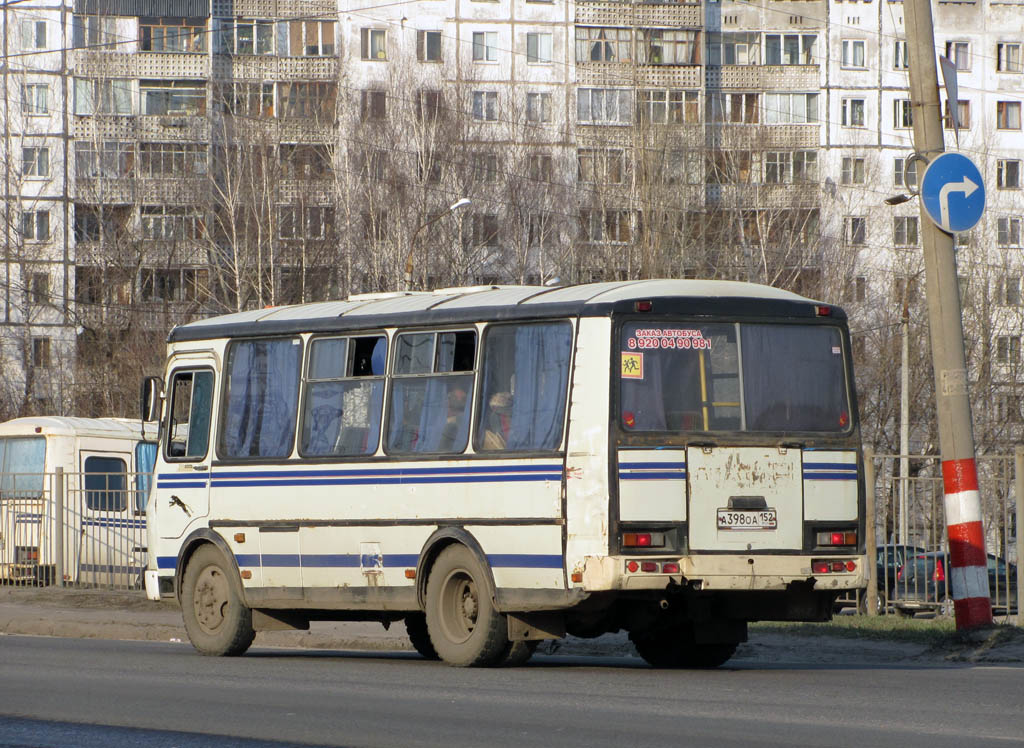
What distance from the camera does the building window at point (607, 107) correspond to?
64688 mm

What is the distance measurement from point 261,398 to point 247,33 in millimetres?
57765

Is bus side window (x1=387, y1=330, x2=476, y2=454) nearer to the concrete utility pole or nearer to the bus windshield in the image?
the bus windshield

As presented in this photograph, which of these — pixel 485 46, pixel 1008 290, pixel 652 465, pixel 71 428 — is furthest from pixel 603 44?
pixel 652 465

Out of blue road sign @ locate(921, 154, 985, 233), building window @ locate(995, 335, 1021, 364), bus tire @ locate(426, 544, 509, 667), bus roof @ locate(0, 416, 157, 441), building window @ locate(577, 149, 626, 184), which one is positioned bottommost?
bus tire @ locate(426, 544, 509, 667)

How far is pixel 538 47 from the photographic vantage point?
75.1m

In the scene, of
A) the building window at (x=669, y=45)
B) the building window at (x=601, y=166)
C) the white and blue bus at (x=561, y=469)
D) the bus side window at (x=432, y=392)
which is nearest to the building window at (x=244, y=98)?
the building window at (x=601, y=166)

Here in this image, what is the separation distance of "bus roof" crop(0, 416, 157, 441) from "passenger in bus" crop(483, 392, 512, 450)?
18.9 meters

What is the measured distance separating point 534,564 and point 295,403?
11.0 feet

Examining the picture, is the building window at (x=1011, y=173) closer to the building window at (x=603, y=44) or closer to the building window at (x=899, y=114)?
the building window at (x=899, y=114)

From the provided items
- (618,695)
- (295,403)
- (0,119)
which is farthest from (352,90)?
(618,695)

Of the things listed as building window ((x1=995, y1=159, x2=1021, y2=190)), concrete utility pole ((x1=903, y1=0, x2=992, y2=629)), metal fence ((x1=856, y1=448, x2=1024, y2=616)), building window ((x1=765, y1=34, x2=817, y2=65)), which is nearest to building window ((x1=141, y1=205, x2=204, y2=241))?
building window ((x1=765, y1=34, x2=817, y2=65))

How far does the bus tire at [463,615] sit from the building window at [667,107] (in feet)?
156

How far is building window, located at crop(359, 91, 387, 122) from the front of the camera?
60.3 m

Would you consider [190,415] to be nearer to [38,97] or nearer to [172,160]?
[172,160]
